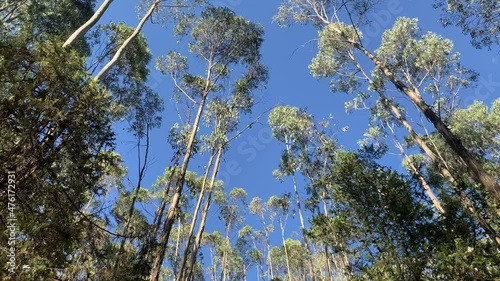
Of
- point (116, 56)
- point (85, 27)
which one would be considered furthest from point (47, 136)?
point (116, 56)

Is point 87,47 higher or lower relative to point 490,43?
higher

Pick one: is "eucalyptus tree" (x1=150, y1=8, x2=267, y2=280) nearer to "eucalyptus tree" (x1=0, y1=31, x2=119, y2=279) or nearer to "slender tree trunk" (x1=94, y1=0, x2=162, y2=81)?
"slender tree trunk" (x1=94, y1=0, x2=162, y2=81)

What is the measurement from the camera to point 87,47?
11.0 m

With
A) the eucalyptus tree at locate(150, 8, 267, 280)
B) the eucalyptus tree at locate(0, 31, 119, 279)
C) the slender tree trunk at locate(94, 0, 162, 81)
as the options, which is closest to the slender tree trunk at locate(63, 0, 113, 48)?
the slender tree trunk at locate(94, 0, 162, 81)

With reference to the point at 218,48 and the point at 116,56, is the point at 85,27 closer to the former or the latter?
the point at 116,56

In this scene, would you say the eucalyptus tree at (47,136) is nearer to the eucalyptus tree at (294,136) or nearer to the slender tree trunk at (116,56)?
the slender tree trunk at (116,56)

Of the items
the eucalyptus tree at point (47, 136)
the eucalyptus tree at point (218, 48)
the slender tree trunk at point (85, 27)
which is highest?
the eucalyptus tree at point (218, 48)

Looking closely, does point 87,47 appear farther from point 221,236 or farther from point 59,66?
point 221,236

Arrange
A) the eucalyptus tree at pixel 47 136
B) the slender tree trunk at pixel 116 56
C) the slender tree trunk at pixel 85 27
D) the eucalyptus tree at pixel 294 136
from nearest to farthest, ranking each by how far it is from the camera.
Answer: the eucalyptus tree at pixel 47 136, the slender tree trunk at pixel 85 27, the slender tree trunk at pixel 116 56, the eucalyptus tree at pixel 294 136

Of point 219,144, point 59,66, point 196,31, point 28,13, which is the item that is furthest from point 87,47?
point 59,66

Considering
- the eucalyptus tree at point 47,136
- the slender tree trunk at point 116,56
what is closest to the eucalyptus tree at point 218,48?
the slender tree trunk at point 116,56

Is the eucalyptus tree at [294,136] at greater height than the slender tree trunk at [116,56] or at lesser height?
greater

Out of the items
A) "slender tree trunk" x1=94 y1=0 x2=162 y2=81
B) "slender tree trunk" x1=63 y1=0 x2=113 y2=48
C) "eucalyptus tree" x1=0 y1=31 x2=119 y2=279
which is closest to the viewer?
"eucalyptus tree" x1=0 y1=31 x2=119 y2=279

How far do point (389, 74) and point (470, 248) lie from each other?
5.03m
